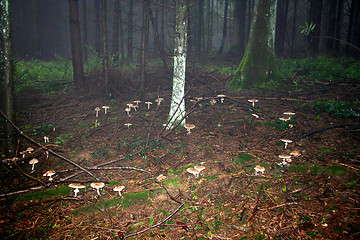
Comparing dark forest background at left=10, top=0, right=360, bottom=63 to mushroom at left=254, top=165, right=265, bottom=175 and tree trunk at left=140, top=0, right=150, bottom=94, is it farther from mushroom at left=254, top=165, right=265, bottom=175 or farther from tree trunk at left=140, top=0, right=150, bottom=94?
mushroom at left=254, top=165, right=265, bottom=175

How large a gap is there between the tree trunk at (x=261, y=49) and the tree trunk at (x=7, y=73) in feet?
28.8

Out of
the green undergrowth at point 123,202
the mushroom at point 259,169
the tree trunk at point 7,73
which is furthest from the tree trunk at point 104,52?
the mushroom at point 259,169

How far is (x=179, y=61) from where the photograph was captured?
6.80 meters

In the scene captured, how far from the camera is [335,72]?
10.1 m

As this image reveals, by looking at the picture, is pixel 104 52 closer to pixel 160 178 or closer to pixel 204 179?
pixel 160 178

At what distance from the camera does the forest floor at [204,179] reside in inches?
142

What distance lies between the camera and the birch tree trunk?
21.3 feet

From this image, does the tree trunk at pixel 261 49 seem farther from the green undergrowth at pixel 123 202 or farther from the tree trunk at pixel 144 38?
the green undergrowth at pixel 123 202

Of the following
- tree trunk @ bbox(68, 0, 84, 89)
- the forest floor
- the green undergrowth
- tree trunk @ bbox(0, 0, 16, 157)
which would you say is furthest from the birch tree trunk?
tree trunk @ bbox(68, 0, 84, 89)

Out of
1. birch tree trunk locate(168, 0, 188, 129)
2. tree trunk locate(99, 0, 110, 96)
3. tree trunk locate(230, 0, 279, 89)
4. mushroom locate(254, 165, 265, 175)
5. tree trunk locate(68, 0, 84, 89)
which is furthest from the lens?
tree trunk locate(68, 0, 84, 89)

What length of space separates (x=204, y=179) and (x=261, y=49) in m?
7.70

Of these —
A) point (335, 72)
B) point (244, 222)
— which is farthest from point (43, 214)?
point (335, 72)

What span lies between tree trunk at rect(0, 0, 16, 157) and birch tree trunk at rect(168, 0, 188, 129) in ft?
14.8

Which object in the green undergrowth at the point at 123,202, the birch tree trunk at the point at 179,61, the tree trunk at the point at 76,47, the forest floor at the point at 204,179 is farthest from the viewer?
the tree trunk at the point at 76,47
